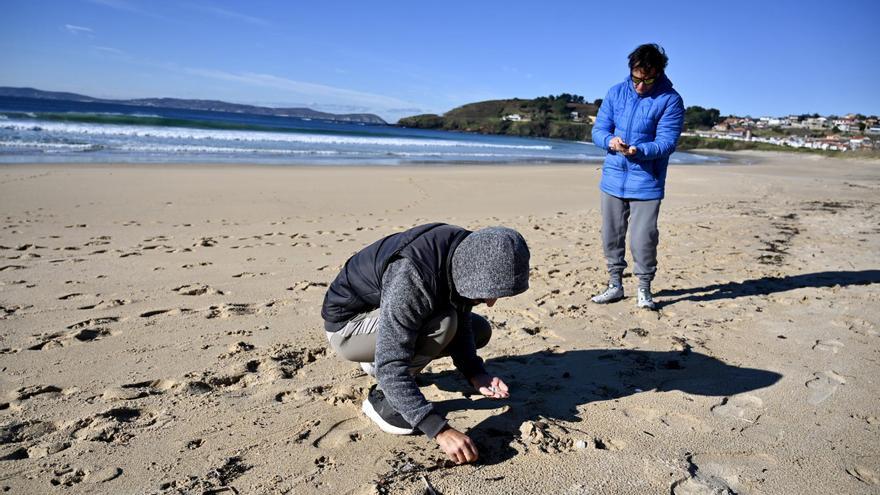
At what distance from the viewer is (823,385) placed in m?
2.88

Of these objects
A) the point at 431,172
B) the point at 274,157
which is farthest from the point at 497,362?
the point at 274,157

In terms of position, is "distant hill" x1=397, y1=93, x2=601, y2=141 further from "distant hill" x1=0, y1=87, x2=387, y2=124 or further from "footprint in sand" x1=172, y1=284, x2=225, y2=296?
"footprint in sand" x1=172, y1=284, x2=225, y2=296

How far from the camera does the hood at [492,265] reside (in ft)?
6.11

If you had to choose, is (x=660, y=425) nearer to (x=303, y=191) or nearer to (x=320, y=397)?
(x=320, y=397)

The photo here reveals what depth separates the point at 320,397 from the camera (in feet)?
8.63

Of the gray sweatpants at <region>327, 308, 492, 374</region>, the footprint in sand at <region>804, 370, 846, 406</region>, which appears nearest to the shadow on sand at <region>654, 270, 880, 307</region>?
the footprint in sand at <region>804, 370, 846, 406</region>

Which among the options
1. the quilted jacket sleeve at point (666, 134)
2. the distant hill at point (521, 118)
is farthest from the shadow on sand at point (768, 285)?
the distant hill at point (521, 118)

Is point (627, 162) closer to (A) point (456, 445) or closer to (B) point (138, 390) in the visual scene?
(A) point (456, 445)

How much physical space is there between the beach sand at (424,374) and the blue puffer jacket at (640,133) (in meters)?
0.91

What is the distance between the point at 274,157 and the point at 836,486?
1765cm

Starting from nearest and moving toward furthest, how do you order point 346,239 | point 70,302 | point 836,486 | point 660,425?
point 836,486, point 660,425, point 70,302, point 346,239

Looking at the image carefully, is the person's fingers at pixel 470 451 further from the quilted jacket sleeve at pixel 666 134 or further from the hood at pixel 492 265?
the quilted jacket sleeve at pixel 666 134

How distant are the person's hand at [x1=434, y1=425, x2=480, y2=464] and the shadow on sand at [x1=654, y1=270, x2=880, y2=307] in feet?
8.90

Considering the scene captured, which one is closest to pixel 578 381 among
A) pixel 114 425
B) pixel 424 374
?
pixel 424 374
